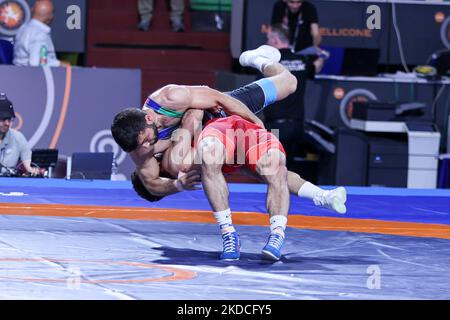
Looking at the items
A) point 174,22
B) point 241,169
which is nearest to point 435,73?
point 174,22

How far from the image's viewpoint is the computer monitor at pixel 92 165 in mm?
8898

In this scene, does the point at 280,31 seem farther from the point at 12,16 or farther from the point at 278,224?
the point at 278,224

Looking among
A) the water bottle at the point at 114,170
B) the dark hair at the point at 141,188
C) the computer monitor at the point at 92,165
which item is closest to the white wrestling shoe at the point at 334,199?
the dark hair at the point at 141,188

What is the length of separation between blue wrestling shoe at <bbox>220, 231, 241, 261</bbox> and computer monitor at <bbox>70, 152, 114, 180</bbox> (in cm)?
349

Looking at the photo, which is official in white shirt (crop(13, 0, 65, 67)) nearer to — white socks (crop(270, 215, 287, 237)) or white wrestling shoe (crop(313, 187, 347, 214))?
white wrestling shoe (crop(313, 187, 347, 214))

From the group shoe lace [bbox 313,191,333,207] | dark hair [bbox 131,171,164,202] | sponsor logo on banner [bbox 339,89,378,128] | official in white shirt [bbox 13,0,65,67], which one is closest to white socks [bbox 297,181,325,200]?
shoe lace [bbox 313,191,333,207]

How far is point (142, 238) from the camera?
6.21 metres

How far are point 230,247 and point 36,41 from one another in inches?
204

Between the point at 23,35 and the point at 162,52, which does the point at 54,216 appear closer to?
the point at 23,35

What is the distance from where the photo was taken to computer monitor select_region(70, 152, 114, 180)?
890 cm

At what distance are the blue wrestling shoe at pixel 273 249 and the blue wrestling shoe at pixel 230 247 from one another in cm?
14

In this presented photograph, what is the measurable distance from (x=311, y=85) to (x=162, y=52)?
1987mm

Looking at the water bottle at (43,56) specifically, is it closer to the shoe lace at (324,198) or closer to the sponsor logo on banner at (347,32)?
the sponsor logo on banner at (347,32)
